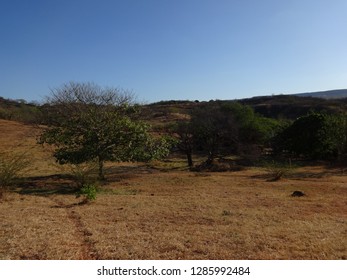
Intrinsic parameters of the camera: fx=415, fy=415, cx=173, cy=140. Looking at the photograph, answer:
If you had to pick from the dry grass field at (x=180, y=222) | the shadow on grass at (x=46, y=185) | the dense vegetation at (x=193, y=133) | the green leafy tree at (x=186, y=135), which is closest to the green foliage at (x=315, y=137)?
the dense vegetation at (x=193, y=133)

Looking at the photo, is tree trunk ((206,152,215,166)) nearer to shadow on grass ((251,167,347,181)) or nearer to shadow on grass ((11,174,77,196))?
shadow on grass ((251,167,347,181))

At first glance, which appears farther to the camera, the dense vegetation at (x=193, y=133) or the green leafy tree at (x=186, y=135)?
the green leafy tree at (x=186, y=135)

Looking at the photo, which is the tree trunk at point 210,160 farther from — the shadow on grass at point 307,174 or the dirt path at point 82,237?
the dirt path at point 82,237

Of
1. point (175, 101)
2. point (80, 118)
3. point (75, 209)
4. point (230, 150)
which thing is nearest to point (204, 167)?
point (230, 150)

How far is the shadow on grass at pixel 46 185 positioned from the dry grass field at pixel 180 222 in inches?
1.8

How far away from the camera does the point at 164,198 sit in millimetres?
13164

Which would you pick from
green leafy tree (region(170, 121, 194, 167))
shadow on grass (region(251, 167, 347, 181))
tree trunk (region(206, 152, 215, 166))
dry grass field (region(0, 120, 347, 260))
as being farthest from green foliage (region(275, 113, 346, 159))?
dry grass field (region(0, 120, 347, 260))

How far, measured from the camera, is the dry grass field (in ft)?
20.5

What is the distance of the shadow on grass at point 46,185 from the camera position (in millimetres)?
15523

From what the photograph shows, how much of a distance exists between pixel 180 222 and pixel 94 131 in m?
10.4

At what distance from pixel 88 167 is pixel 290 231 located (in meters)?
9.79

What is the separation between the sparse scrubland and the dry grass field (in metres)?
0.02

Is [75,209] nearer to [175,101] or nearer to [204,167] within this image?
[204,167]

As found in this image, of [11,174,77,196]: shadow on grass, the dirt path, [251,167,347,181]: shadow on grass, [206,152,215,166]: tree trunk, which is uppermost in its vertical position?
the dirt path
